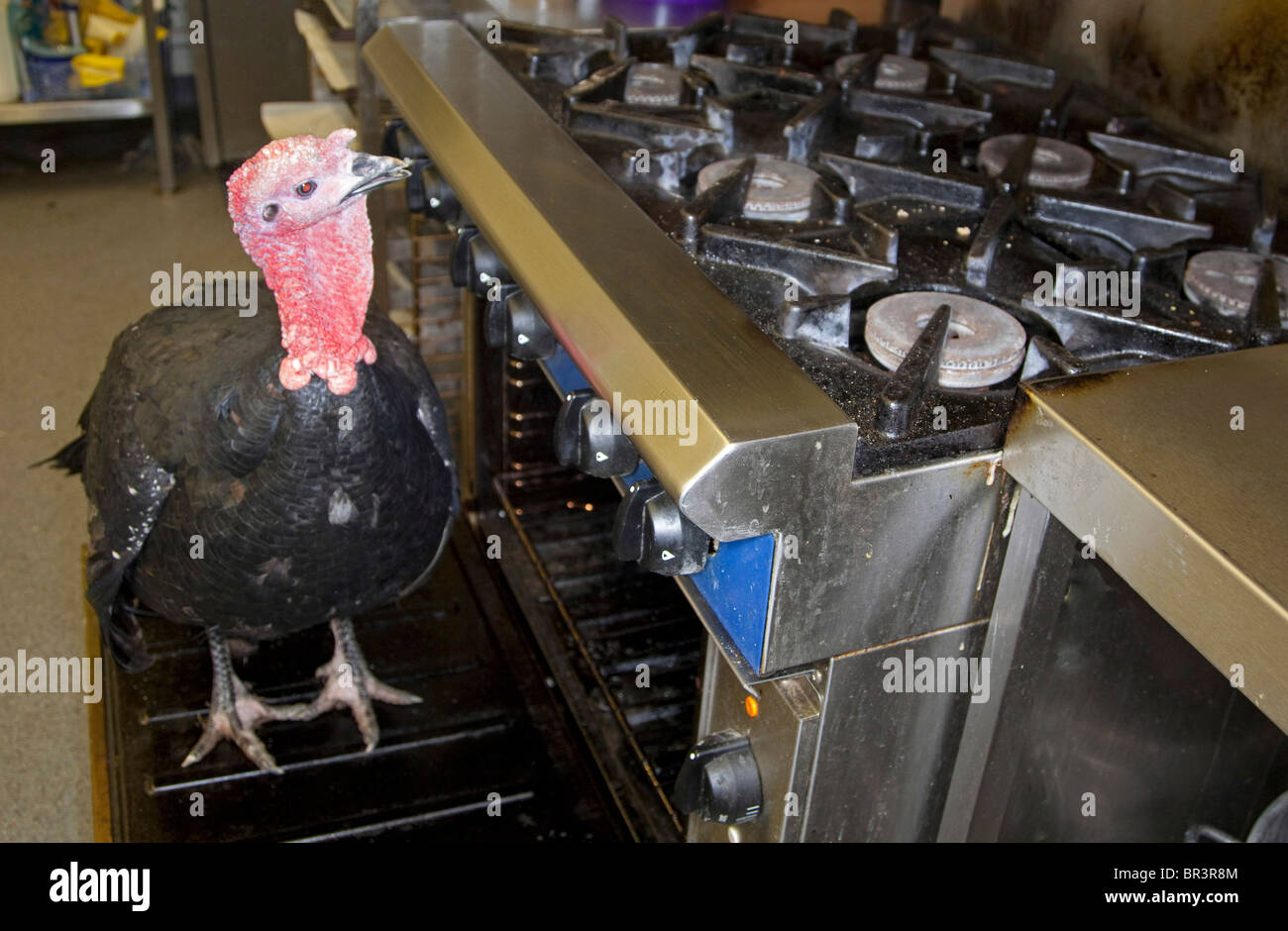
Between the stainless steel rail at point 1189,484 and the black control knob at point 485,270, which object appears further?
the black control knob at point 485,270

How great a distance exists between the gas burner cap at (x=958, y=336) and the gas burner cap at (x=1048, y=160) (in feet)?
0.96

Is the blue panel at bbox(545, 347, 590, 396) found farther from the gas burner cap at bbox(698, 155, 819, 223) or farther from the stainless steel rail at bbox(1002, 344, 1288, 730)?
the stainless steel rail at bbox(1002, 344, 1288, 730)

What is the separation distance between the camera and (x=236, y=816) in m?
1.55

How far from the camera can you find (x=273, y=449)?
137cm

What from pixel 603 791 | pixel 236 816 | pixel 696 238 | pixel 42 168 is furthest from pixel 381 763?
pixel 42 168

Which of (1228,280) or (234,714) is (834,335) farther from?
(234,714)

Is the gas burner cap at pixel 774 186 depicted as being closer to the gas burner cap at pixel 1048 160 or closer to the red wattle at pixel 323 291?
the gas burner cap at pixel 1048 160

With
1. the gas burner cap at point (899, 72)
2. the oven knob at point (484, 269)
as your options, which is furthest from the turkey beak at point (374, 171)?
the gas burner cap at point (899, 72)

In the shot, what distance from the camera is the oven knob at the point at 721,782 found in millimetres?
1009

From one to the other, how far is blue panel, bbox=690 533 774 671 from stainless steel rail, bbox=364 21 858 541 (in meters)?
0.06

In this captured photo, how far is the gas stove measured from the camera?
88 centimetres

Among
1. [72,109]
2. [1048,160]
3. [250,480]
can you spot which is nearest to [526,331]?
[250,480]

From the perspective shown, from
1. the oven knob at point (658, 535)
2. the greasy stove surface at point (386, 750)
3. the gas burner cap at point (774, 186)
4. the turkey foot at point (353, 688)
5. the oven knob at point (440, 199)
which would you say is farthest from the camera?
the turkey foot at point (353, 688)

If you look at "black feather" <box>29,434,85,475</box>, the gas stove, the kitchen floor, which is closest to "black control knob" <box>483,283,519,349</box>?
the gas stove
